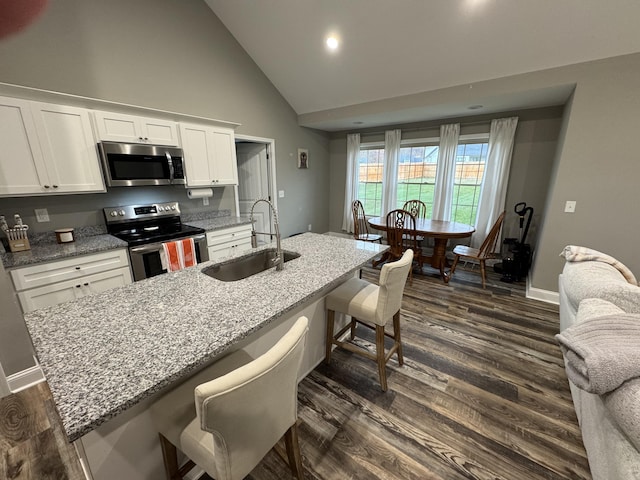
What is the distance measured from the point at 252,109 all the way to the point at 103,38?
5.94 ft

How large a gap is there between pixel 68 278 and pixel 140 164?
1.21 metres

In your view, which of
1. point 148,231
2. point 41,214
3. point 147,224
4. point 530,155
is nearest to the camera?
point 41,214

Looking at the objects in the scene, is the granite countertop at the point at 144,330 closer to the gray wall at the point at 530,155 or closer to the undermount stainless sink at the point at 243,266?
the undermount stainless sink at the point at 243,266

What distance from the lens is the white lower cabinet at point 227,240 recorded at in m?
3.14

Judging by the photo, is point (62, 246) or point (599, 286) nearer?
point (599, 286)

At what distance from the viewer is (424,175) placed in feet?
15.6

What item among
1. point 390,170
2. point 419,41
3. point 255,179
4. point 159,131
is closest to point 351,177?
point 390,170

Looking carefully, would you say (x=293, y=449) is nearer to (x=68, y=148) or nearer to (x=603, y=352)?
(x=603, y=352)

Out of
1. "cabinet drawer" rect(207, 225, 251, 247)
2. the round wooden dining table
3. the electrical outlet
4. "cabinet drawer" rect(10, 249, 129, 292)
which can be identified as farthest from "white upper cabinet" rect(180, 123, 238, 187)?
the round wooden dining table

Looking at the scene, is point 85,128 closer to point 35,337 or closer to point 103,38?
point 103,38

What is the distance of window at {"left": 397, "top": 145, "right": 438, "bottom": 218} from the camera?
15.3ft

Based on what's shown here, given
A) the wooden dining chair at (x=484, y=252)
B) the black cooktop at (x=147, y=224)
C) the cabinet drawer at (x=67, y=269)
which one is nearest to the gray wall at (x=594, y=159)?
the wooden dining chair at (x=484, y=252)

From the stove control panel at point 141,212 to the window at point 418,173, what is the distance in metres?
3.86

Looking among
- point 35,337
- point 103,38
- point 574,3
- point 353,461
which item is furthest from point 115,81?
point 574,3
